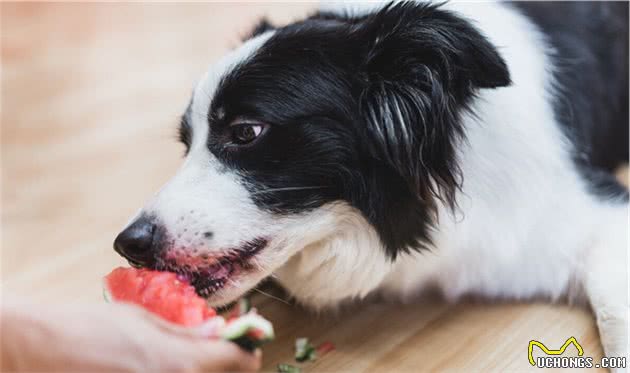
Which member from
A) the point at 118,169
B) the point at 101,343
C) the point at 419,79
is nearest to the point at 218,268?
the point at 101,343

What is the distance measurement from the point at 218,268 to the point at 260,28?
0.66 m

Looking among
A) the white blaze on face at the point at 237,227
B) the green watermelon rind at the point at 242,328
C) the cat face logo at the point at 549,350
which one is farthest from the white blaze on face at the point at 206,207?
the cat face logo at the point at 549,350

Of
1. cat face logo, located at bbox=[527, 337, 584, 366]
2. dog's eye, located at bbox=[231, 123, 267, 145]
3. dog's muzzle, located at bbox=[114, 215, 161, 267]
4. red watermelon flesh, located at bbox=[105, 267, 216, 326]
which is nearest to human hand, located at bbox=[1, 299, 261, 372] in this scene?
red watermelon flesh, located at bbox=[105, 267, 216, 326]

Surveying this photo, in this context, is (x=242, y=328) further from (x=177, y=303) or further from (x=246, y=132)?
(x=246, y=132)

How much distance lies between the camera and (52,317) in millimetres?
1119

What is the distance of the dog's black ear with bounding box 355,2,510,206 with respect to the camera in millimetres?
1454

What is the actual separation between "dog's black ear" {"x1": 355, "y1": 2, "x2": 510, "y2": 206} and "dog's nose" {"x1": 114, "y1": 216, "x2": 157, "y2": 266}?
462 mm

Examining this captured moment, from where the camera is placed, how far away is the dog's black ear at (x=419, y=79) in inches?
57.2

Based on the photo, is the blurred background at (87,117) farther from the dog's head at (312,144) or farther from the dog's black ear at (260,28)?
the dog's head at (312,144)

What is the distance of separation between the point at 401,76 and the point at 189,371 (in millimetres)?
717

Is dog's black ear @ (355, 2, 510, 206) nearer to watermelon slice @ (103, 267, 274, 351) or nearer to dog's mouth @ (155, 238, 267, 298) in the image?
dog's mouth @ (155, 238, 267, 298)

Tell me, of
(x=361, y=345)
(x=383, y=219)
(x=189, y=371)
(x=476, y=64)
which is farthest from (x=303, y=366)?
(x=476, y=64)

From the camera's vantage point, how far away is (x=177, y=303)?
1.29 metres

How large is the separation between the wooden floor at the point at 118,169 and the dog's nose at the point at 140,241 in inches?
15.6
